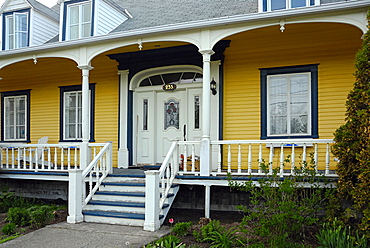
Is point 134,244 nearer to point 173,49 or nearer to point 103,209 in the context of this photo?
point 103,209

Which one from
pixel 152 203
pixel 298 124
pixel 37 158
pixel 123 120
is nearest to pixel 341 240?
pixel 152 203

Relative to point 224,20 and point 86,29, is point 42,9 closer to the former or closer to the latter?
point 86,29

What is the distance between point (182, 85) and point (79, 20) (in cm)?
330

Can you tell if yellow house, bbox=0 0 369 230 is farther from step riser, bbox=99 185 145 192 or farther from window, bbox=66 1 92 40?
step riser, bbox=99 185 145 192

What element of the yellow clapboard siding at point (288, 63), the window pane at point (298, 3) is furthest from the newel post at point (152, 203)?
the window pane at point (298, 3)

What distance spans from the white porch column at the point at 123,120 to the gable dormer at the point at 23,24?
2886 mm

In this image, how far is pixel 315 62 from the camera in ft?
25.9

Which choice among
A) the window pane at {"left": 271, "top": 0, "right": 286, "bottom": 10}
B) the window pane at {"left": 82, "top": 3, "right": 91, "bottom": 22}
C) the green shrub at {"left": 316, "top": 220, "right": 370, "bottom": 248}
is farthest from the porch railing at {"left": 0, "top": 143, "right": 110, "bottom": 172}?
the green shrub at {"left": 316, "top": 220, "right": 370, "bottom": 248}

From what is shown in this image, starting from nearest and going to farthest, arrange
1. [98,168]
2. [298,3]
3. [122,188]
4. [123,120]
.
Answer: [122,188] → [298,3] → [98,168] → [123,120]

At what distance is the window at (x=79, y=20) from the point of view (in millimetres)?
9469

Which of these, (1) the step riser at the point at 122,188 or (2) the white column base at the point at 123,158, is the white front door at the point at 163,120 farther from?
(1) the step riser at the point at 122,188

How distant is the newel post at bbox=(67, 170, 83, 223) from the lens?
6.65 meters

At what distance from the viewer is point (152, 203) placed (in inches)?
239

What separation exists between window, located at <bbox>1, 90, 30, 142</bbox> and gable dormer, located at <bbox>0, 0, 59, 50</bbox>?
160 cm
